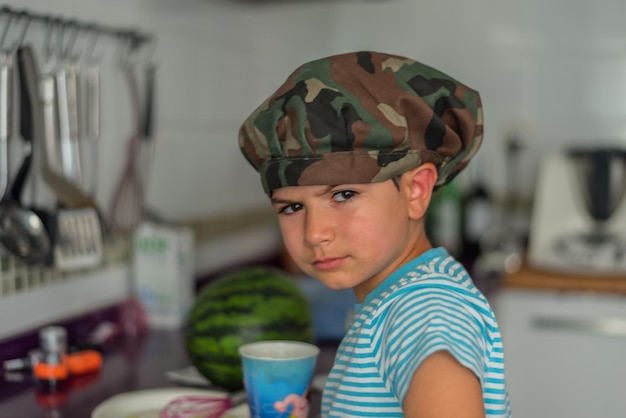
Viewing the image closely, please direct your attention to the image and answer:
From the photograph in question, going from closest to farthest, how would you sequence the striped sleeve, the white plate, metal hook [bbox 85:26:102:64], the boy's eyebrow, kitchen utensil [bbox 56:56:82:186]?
the striped sleeve
the boy's eyebrow
the white plate
kitchen utensil [bbox 56:56:82:186]
metal hook [bbox 85:26:102:64]

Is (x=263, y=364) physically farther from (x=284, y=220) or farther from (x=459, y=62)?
(x=459, y=62)

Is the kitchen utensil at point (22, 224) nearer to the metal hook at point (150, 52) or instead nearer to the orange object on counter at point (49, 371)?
the orange object on counter at point (49, 371)

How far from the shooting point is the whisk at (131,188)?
5.17 feet

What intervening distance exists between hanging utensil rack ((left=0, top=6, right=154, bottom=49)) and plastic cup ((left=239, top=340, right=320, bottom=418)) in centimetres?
69

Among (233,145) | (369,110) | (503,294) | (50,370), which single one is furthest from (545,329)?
(369,110)

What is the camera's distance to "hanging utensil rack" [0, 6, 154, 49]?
1.28 meters

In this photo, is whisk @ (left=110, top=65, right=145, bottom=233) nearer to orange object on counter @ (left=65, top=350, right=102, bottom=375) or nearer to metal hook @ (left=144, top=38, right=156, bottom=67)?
metal hook @ (left=144, top=38, right=156, bottom=67)

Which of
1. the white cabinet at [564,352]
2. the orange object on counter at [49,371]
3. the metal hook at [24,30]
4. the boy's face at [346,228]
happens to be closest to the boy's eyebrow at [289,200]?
the boy's face at [346,228]

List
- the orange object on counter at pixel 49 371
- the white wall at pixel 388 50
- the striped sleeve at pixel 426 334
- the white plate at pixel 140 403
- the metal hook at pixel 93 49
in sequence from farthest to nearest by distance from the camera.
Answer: the white wall at pixel 388 50 < the metal hook at pixel 93 49 < the orange object on counter at pixel 49 371 < the white plate at pixel 140 403 < the striped sleeve at pixel 426 334

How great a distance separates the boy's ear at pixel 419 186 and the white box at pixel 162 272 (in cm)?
84

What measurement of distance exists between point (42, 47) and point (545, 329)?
52.1 inches

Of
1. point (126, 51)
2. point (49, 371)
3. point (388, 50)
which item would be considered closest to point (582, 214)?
point (388, 50)

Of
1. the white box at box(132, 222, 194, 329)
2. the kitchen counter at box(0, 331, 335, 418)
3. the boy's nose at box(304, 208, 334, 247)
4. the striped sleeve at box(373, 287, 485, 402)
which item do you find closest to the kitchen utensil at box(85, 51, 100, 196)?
the white box at box(132, 222, 194, 329)

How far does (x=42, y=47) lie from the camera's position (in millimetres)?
1372
